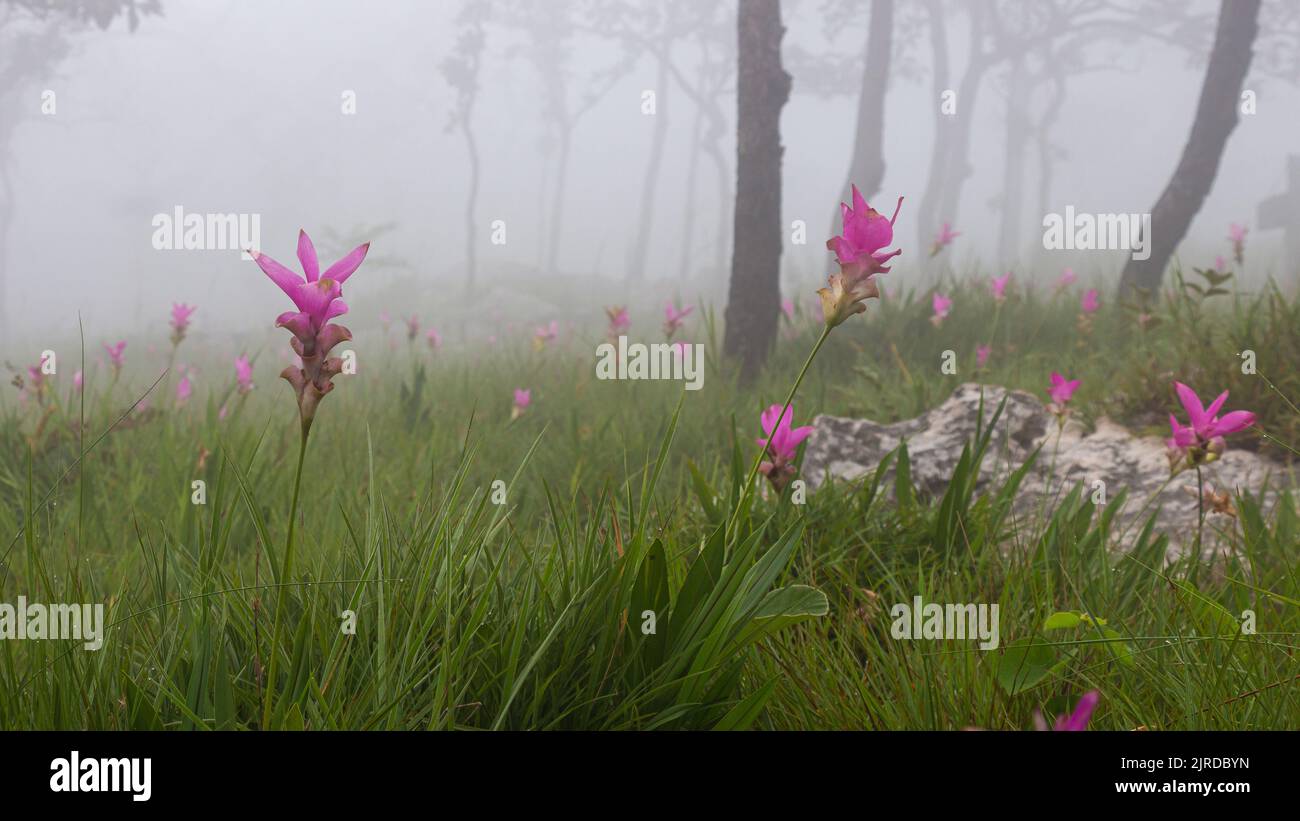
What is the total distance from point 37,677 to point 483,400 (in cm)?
406

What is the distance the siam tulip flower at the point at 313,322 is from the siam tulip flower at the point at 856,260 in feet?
2.01

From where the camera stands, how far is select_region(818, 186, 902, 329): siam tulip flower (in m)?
1.13

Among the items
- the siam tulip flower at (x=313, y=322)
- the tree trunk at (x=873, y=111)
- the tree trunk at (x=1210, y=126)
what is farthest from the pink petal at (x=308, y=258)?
the tree trunk at (x=873, y=111)

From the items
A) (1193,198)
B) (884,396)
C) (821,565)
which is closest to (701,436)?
(884,396)

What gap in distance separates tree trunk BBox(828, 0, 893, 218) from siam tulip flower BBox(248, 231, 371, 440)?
1007cm

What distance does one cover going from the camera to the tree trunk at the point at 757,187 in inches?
200

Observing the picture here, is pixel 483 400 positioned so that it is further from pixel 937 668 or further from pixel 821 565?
pixel 937 668

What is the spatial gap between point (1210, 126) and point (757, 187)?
358 centimetres

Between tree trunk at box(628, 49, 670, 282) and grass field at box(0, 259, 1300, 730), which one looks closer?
grass field at box(0, 259, 1300, 730)

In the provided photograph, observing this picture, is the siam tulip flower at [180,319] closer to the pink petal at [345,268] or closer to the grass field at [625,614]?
the grass field at [625,614]

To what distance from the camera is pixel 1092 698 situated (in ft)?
2.47

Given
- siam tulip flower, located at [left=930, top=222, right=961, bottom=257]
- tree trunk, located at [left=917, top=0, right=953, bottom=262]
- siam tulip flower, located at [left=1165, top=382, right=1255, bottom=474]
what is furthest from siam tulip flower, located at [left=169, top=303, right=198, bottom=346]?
tree trunk, located at [left=917, top=0, right=953, bottom=262]

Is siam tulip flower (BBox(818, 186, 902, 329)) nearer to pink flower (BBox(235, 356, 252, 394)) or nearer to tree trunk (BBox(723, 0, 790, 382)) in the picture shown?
pink flower (BBox(235, 356, 252, 394))
